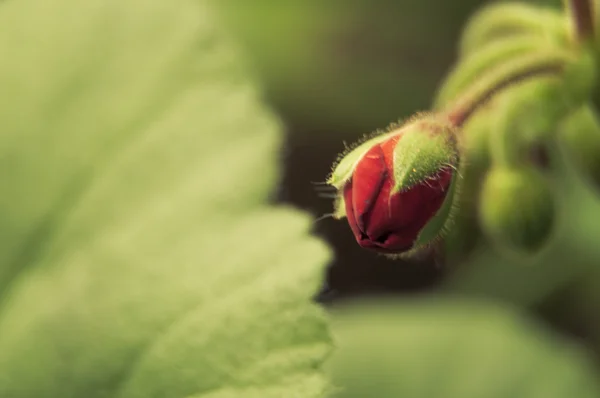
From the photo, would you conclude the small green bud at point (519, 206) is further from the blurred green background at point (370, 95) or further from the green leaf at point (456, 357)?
the blurred green background at point (370, 95)

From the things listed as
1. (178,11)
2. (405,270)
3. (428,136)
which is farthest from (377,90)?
(428,136)

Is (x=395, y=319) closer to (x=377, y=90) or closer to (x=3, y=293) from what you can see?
(x=377, y=90)

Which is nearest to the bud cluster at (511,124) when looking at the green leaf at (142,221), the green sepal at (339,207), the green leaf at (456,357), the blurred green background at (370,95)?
the green sepal at (339,207)

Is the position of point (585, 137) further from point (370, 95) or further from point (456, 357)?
point (370, 95)

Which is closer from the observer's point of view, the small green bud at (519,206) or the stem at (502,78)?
the stem at (502,78)

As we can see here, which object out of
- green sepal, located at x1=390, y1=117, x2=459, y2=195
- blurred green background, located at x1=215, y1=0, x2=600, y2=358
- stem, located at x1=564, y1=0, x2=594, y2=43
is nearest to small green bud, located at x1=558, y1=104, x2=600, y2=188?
stem, located at x1=564, y1=0, x2=594, y2=43

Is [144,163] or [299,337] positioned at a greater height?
[144,163]

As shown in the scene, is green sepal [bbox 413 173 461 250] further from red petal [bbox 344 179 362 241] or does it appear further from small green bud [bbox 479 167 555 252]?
small green bud [bbox 479 167 555 252]
